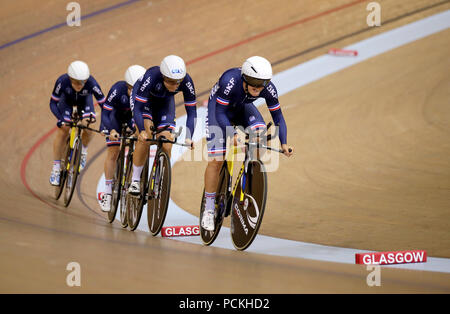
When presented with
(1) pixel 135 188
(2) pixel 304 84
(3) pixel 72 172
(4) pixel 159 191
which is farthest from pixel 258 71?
(2) pixel 304 84

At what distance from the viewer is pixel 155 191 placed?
450 centimetres

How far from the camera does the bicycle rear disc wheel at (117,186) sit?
506 cm

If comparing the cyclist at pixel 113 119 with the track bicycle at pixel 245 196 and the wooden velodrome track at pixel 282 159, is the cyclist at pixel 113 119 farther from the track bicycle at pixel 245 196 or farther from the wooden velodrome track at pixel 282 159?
the track bicycle at pixel 245 196

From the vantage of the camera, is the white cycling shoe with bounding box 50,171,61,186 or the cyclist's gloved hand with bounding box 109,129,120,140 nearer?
the cyclist's gloved hand with bounding box 109,129,120,140

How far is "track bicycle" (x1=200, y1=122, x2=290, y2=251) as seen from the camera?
369 centimetres

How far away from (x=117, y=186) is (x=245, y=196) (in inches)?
61.9

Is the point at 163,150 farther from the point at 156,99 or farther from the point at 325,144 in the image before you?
the point at 325,144

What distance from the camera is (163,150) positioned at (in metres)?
4.45

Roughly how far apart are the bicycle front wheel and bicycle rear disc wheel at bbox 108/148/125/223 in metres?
0.54

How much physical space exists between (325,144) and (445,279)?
3562 millimetres

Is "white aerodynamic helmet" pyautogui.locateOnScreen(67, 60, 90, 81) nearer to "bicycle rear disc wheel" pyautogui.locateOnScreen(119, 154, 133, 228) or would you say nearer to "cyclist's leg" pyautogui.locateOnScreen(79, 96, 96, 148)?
"cyclist's leg" pyautogui.locateOnScreen(79, 96, 96, 148)

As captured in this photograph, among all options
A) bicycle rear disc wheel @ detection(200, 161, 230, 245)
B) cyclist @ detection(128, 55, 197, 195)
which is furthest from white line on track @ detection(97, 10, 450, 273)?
cyclist @ detection(128, 55, 197, 195)

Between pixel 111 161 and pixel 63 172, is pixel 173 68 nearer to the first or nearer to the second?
pixel 111 161
